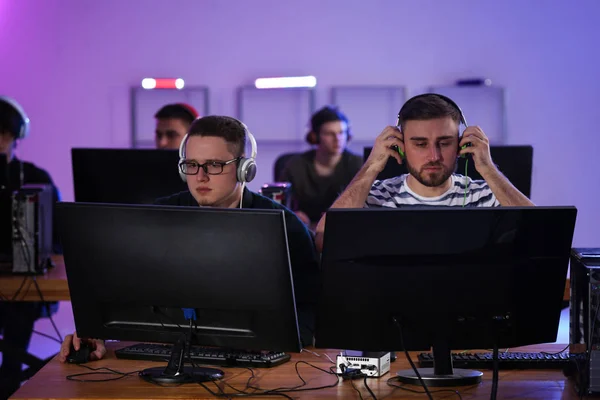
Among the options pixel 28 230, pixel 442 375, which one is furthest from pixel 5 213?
pixel 442 375

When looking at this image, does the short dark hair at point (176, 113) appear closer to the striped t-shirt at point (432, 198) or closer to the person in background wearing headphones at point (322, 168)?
the person in background wearing headphones at point (322, 168)

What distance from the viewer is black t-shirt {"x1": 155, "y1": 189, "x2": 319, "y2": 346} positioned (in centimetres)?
260

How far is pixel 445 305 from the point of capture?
6.64 ft

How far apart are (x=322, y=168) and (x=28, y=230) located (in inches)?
79.1

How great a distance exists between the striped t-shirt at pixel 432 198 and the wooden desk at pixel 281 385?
2.64 feet

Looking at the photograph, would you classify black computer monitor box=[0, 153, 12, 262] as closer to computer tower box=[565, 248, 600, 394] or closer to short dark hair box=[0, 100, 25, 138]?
short dark hair box=[0, 100, 25, 138]

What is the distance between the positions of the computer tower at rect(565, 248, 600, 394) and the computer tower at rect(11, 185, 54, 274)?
90.2 inches

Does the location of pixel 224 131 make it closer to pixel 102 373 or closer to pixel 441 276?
pixel 102 373

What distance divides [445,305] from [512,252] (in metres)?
0.20

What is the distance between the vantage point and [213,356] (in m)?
2.34

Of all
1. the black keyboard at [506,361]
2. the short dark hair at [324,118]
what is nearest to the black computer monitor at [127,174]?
the black keyboard at [506,361]

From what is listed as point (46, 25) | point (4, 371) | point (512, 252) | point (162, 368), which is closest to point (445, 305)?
point (512, 252)

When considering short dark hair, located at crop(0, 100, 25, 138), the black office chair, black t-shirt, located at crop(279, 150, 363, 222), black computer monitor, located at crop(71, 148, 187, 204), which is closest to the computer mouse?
black computer monitor, located at crop(71, 148, 187, 204)

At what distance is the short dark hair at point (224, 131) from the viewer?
2680 mm
